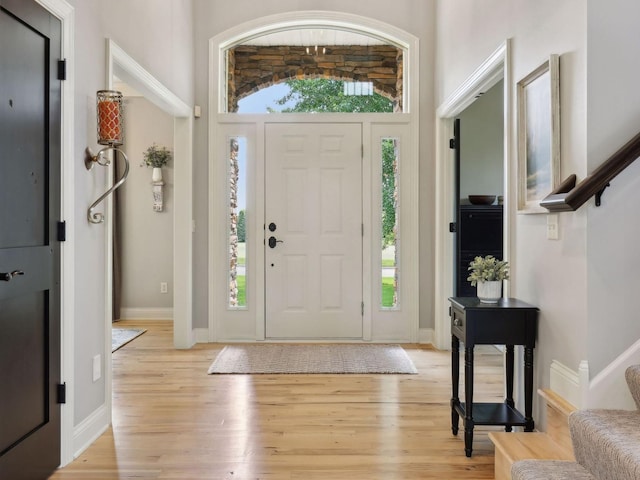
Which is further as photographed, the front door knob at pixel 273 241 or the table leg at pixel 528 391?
the front door knob at pixel 273 241

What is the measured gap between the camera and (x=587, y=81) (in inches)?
80.1

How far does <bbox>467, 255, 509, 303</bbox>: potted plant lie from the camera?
2553 millimetres

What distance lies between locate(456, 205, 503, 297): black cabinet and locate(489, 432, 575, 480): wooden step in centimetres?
283

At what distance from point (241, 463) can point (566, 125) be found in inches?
81.6

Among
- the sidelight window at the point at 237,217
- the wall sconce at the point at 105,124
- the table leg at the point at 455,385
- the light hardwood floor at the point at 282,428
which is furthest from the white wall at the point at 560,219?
the sidelight window at the point at 237,217

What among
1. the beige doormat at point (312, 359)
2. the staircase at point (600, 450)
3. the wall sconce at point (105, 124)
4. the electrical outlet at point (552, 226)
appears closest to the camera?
the staircase at point (600, 450)

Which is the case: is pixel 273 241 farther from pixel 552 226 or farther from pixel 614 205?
pixel 614 205

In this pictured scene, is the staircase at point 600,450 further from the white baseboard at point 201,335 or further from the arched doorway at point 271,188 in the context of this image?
the white baseboard at point 201,335

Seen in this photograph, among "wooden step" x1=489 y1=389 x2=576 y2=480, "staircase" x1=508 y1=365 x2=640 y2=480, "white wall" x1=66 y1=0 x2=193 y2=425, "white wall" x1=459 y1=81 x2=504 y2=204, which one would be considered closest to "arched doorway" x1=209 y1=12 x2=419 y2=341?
"white wall" x1=459 y1=81 x2=504 y2=204

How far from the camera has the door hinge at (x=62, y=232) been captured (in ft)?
7.84

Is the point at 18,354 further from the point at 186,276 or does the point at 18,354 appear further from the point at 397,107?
the point at 397,107

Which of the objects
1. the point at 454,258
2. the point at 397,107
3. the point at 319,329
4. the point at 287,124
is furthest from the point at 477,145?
the point at 319,329

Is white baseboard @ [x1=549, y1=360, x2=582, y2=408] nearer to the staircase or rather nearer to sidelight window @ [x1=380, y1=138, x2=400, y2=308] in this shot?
the staircase

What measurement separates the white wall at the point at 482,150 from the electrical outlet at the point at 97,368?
393cm
